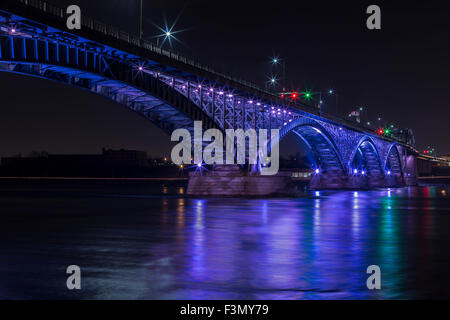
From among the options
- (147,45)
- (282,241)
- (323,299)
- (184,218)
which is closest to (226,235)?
(282,241)

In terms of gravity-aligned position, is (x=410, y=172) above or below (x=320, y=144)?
below

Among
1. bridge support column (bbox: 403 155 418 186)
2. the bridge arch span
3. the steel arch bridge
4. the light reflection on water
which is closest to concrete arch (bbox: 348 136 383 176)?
bridge support column (bbox: 403 155 418 186)

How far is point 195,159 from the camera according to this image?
56812 millimetres

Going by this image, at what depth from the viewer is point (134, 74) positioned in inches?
1705

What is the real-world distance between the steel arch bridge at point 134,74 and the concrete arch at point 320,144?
1.00 metres

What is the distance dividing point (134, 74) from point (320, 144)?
6584 centimetres

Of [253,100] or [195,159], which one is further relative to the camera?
[253,100]

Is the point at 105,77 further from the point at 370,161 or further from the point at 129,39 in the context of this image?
the point at 370,161

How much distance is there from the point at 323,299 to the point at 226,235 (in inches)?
464

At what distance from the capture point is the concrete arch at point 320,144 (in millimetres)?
85312

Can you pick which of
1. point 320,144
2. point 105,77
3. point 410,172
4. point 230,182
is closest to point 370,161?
point 320,144

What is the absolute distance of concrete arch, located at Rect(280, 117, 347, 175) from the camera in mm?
85312

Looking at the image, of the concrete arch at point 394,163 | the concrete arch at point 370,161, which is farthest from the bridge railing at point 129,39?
the concrete arch at point 394,163
